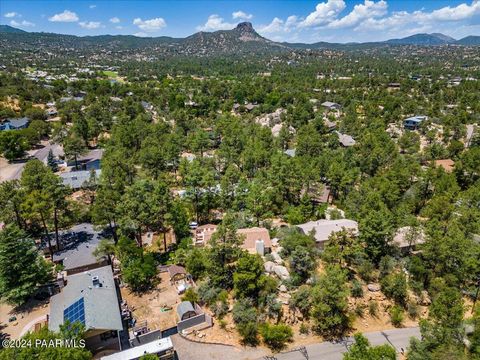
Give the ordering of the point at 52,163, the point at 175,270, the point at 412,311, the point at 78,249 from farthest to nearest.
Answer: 1. the point at 52,163
2. the point at 78,249
3. the point at 175,270
4. the point at 412,311

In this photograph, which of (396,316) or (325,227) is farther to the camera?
(325,227)

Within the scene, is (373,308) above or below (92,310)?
below

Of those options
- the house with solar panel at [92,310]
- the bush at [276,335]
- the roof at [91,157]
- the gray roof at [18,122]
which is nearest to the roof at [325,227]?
the bush at [276,335]

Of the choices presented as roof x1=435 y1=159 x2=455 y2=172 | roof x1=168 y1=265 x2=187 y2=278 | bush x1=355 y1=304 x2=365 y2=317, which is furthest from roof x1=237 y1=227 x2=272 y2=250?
roof x1=435 y1=159 x2=455 y2=172

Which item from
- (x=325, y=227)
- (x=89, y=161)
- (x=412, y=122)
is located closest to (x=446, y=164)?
(x=412, y=122)

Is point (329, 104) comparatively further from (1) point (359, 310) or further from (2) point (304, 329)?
(2) point (304, 329)
